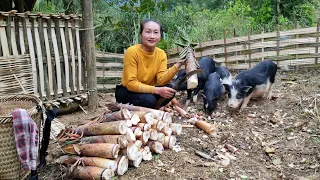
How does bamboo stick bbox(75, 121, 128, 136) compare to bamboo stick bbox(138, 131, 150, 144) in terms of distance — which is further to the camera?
bamboo stick bbox(138, 131, 150, 144)

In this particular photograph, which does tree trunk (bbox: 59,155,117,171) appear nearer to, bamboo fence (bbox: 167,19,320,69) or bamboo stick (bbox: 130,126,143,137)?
bamboo stick (bbox: 130,126,143,137)

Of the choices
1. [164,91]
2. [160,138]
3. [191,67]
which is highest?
[191,67]

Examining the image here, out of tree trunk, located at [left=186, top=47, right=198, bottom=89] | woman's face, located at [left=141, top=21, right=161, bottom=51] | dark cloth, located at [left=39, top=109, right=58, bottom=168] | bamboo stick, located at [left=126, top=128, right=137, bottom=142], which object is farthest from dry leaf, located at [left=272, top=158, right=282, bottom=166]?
dark cloth, located at [left=39, top=109, right=58, bottom=168]

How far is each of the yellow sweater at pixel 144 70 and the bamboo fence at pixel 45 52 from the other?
Answer: 81.5 inches

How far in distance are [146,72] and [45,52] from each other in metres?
2.41

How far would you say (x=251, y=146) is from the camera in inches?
167

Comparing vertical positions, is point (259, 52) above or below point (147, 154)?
above

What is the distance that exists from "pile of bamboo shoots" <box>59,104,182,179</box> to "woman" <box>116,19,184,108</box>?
9.8 inches

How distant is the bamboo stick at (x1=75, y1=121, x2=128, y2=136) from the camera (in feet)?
11.1

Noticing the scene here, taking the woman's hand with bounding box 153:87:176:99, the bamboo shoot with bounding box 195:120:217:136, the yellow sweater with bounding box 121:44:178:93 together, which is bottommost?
the bamboo shoot with bounding box 195:120:217:136

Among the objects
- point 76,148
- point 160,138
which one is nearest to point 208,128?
point 160,138

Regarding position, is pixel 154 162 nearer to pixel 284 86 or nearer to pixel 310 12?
pixel 284 86

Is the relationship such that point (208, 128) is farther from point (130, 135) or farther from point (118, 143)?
point (118, 143)

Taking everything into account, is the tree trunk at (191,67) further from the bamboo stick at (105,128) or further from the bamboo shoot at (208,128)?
the bamboo stick at (105,128)
